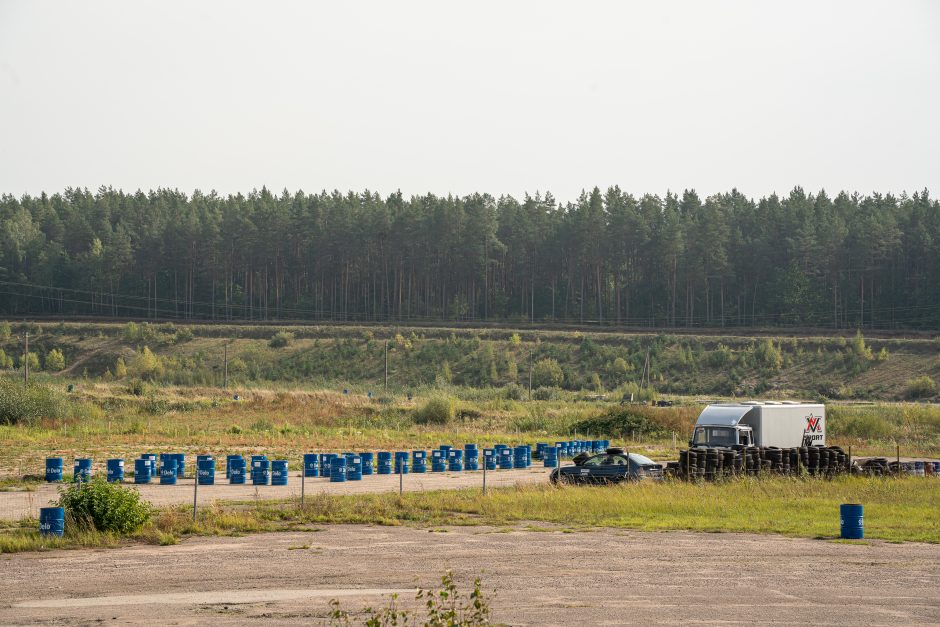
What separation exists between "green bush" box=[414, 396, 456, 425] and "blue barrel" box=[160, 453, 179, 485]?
33704 millimetres

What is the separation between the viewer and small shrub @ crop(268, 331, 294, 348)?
115 m

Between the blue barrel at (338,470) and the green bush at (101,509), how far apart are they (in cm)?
1325

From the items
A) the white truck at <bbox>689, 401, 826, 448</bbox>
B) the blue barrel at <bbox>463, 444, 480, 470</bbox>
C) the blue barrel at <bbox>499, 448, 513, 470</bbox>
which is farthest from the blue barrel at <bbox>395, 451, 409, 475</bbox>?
the white truck at <bbox>689, 401, 826, 448</bbox>

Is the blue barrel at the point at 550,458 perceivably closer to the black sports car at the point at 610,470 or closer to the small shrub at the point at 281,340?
the black sports car at the point at 610,470

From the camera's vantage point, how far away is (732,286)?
123500mm

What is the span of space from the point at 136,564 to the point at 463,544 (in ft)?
20.5

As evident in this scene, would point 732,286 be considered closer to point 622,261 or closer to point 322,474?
point 622,261

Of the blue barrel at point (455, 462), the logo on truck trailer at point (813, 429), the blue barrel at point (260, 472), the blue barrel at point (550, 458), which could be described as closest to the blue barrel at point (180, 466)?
the blue barrel at point (260, 472)

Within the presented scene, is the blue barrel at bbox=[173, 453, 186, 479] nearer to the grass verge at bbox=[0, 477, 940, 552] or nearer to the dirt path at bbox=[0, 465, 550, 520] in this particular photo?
the dirt path at bbox=[0, 465, 550, 520]

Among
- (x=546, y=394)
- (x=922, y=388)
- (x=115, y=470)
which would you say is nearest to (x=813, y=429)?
(x=115, y=470)

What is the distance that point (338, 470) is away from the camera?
35.9m

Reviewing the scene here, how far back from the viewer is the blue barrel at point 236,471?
34719 mm

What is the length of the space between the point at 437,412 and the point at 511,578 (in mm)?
51221

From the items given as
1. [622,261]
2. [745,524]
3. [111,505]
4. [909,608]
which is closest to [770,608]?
[909,608]
